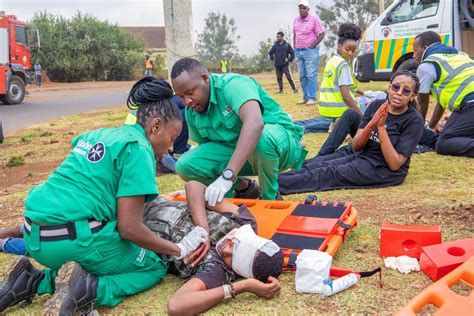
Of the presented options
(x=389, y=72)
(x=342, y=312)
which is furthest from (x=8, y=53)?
(x=342, y=312)

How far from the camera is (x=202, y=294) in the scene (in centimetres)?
217

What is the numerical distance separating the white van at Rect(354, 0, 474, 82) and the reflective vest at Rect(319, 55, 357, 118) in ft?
11.4

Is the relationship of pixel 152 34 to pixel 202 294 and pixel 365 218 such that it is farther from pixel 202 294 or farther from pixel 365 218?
pixel 202 294

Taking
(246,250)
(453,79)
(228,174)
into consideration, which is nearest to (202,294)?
(246,250)

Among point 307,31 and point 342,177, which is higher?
point 307,31

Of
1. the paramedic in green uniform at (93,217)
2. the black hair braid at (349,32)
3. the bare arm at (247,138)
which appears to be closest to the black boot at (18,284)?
the paramedic in green uniform at (93,217)

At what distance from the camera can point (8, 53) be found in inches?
587

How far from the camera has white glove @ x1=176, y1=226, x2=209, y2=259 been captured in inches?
95.7

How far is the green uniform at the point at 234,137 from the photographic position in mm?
3105

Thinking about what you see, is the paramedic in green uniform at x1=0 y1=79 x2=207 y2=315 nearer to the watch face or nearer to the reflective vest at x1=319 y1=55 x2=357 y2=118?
the watch face

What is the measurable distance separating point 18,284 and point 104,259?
405 millimetres

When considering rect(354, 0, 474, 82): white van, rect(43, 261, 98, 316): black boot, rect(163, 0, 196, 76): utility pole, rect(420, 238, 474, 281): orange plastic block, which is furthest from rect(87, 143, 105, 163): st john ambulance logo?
rect(354, 0, 474, 82): white van

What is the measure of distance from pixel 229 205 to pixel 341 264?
666 mm

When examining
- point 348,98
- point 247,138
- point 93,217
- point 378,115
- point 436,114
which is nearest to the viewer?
point 93,217
